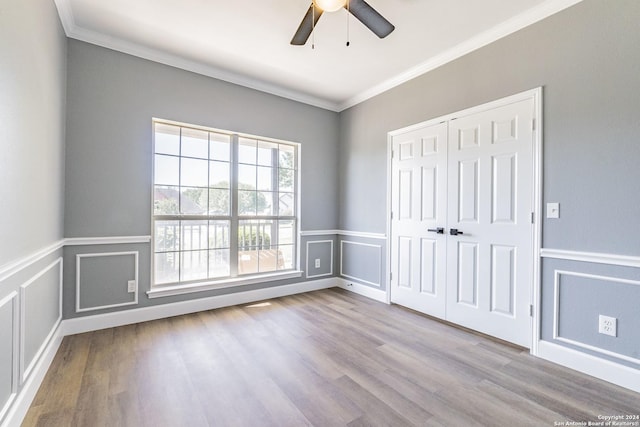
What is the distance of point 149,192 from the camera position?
119 inches

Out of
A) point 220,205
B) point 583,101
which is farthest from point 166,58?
point 583,101

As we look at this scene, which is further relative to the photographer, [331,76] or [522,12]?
[331,76]

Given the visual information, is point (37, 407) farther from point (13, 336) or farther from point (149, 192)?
point (149, 192)

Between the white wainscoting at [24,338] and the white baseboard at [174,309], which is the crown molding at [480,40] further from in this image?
the white wainscoting at [24,338]

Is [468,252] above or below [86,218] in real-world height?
below

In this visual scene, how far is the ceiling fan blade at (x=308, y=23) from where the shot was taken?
1938mm

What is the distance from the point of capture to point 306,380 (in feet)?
6.46

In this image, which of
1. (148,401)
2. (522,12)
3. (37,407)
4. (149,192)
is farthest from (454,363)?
(149,192)

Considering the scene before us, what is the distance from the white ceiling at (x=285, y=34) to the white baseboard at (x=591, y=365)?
8.79 ft

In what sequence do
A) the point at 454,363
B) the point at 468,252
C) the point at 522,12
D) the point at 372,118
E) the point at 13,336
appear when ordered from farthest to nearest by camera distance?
the point at 372,118
the point at 468,252
the point at 522,12
the point at 454,363
the point at 13,336

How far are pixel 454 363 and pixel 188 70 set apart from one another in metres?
3.94

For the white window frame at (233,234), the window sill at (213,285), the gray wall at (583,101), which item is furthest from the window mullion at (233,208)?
the gray wall at (583,101)

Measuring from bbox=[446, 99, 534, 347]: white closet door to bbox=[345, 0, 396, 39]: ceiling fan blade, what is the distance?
136cm

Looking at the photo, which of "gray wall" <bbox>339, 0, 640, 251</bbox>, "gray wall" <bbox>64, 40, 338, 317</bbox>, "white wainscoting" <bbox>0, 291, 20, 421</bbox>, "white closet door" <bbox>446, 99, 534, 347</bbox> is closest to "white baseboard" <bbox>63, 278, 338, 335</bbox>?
"gray wall" <bbox>64, 40, 338, 317</bbox>
